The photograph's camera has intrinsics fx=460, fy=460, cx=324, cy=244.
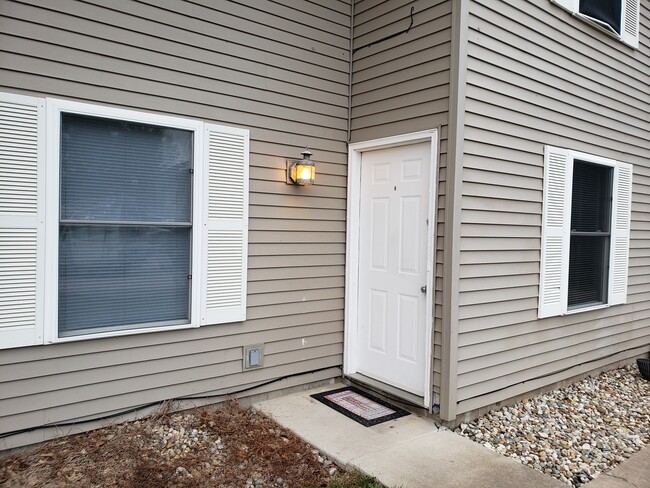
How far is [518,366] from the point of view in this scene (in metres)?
3.94

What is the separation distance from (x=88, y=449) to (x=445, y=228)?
9.03 feet

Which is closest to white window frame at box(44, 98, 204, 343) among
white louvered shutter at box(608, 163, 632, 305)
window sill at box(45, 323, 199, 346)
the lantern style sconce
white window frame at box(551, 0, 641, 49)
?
window sill at box(45, 323, 199, 346)

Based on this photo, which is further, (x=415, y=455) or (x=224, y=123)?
(x=224, y=123)

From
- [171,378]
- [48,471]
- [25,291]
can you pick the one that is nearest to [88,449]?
[48,471]

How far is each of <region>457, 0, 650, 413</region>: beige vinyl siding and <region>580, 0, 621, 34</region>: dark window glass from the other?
0.49ft

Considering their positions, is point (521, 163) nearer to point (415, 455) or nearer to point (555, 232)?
point (555, 232)

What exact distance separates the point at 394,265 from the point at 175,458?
2.17m

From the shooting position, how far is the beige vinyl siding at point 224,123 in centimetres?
280

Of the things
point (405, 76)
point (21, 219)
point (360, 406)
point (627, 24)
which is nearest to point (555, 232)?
point (405, 76)

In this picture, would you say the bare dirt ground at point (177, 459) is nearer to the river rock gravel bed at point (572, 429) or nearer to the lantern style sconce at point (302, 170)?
the river rock gravel bed at point (572, 429)

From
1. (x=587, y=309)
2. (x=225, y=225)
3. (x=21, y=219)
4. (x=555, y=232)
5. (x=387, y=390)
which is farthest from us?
(x=587, y=309)

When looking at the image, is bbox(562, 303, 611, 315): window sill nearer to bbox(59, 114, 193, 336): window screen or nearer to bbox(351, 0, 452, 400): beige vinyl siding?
bbox(351, 0, 452, 400): beige vinyl siding

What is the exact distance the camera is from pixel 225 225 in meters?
3.47

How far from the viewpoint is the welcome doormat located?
3.49 metres
